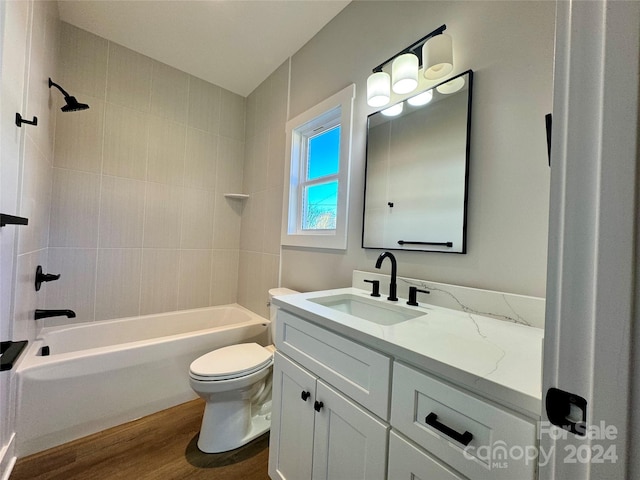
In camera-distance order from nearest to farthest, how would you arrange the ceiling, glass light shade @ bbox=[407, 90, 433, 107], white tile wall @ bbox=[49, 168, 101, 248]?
1. glass light shade @ bbox=[407, 90, 433, 107]
2. the ceiling
3. white tile wall @ bbox=[49, 168, 101, 248]

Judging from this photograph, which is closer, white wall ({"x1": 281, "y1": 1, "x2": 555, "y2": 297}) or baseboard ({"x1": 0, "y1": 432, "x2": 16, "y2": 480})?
white wall ({"x1": 281, "y1": 1, "x2": 555, "y2": 297})

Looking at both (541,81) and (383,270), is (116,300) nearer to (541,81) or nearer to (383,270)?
(383,270)

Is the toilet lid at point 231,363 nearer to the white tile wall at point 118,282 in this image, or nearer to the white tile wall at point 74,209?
the white tile wall at point 118,282

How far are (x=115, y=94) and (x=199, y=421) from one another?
8.40ft

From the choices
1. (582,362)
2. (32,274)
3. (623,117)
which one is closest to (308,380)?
(582,362)

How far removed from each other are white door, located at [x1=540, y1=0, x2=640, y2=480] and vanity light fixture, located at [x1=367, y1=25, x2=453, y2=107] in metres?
0.94

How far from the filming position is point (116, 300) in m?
2.18

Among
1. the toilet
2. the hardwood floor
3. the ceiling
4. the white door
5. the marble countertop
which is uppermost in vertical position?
the ceiling

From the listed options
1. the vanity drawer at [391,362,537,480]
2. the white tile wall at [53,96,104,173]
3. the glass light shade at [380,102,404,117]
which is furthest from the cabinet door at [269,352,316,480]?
the white tile wall at [53,96,104,173]

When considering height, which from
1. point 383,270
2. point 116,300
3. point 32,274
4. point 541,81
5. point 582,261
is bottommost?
point 116,300

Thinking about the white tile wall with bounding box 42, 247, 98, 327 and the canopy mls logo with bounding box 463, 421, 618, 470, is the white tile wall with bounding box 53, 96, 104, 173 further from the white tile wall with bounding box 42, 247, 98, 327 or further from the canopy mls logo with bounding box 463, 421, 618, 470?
the canopy mls logo with bounding box 463, 421, 618, 470

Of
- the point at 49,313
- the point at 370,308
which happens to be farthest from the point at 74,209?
the point at 370,308

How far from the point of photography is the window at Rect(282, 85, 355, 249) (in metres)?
1.70

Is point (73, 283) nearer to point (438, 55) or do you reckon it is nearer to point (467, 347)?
point (467, 347)
